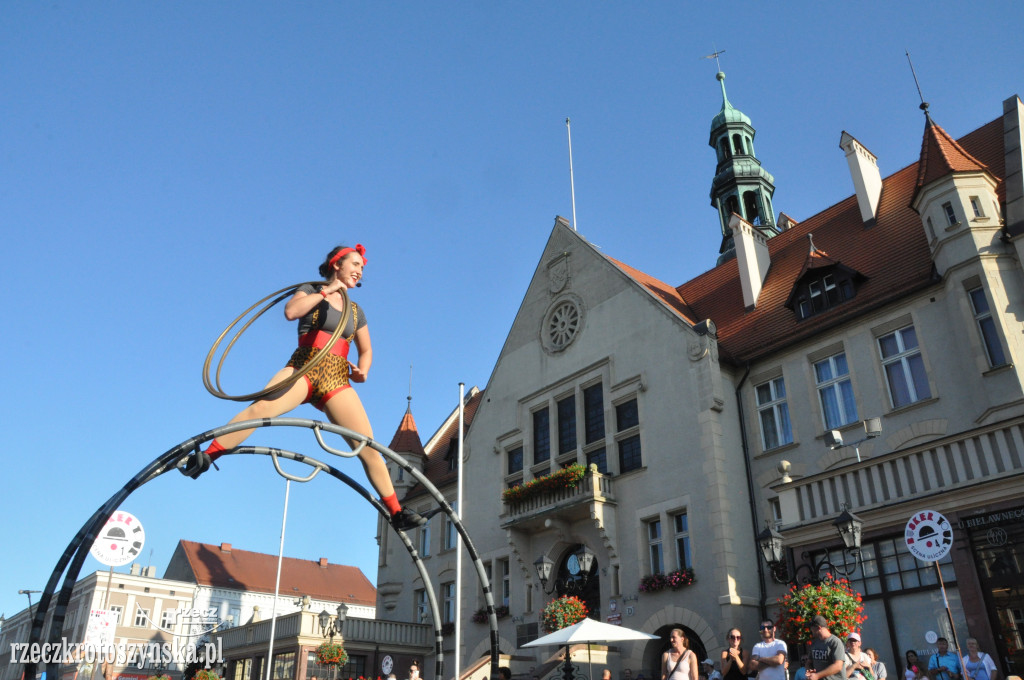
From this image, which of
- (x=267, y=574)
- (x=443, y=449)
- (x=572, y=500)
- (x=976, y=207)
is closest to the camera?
(x=976, y=207)

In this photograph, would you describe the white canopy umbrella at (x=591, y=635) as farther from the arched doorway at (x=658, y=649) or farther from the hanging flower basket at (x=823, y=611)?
the arched doorway at (x=658, y=649)

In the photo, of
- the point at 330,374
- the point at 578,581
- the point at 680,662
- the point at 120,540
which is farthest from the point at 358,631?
the point at 330,374

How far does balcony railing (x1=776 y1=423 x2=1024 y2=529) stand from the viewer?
1420cm

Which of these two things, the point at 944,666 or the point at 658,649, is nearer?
A: the point at 944,666

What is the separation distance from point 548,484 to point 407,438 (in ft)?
43.3

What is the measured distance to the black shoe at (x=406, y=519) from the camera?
870cm

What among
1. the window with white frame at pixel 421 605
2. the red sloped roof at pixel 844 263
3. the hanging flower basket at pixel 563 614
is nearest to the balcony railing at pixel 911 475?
the red sloped roof at pixel 844 263

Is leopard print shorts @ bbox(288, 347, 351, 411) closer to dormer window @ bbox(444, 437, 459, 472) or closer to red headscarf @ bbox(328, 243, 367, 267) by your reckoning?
red headscarf @ bbox(328, 243, 367, 267)

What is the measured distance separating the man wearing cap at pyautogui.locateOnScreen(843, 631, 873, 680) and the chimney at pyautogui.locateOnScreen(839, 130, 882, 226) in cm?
1535

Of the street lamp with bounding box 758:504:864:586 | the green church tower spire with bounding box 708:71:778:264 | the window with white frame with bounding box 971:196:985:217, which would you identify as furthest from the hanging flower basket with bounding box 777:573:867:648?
the green church tower spire with bounding box 708:71:778:264

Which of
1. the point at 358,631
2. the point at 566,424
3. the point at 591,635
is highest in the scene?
the point at 566,424

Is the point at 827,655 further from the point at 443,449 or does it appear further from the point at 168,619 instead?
the point at 168,619

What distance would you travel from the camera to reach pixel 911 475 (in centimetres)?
1542

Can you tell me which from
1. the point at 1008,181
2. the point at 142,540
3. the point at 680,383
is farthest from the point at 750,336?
the point at 142,540
